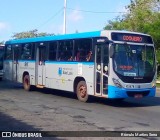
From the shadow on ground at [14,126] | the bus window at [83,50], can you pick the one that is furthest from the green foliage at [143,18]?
the shadow on ground at [14,126]

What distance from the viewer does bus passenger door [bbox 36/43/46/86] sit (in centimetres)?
1944

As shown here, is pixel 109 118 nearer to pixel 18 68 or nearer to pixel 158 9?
pixel 18 68

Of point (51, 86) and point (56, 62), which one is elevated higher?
point (56, 62)

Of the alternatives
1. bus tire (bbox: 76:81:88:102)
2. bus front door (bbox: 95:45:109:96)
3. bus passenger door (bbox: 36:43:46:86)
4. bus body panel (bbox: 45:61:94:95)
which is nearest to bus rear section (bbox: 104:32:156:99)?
bus front door (bbox: 95:45:109:96)

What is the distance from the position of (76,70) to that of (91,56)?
4.27ft

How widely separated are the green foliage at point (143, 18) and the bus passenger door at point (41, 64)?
16867 mm

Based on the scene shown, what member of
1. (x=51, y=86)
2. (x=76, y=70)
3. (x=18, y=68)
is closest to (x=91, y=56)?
(x=76, y=70)

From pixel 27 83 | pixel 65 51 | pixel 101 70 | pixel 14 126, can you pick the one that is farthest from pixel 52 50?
pixel 14 126

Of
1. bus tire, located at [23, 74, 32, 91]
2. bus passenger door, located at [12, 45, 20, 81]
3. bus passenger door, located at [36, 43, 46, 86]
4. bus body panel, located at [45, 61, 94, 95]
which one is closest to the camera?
bus body panel, located at [45, 61, 94, 95]

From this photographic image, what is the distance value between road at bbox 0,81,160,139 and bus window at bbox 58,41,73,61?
7.89ft

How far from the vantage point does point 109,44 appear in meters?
14.1

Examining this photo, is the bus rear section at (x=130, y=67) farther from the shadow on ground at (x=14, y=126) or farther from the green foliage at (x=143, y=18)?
the green foliage at (x=143, y=18)

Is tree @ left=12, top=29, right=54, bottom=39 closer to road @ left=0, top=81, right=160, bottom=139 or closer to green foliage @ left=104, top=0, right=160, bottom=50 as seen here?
green foliage @ left=104, top=0, right=160, bottom=50

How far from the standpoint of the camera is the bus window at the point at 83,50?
50.8 ft
